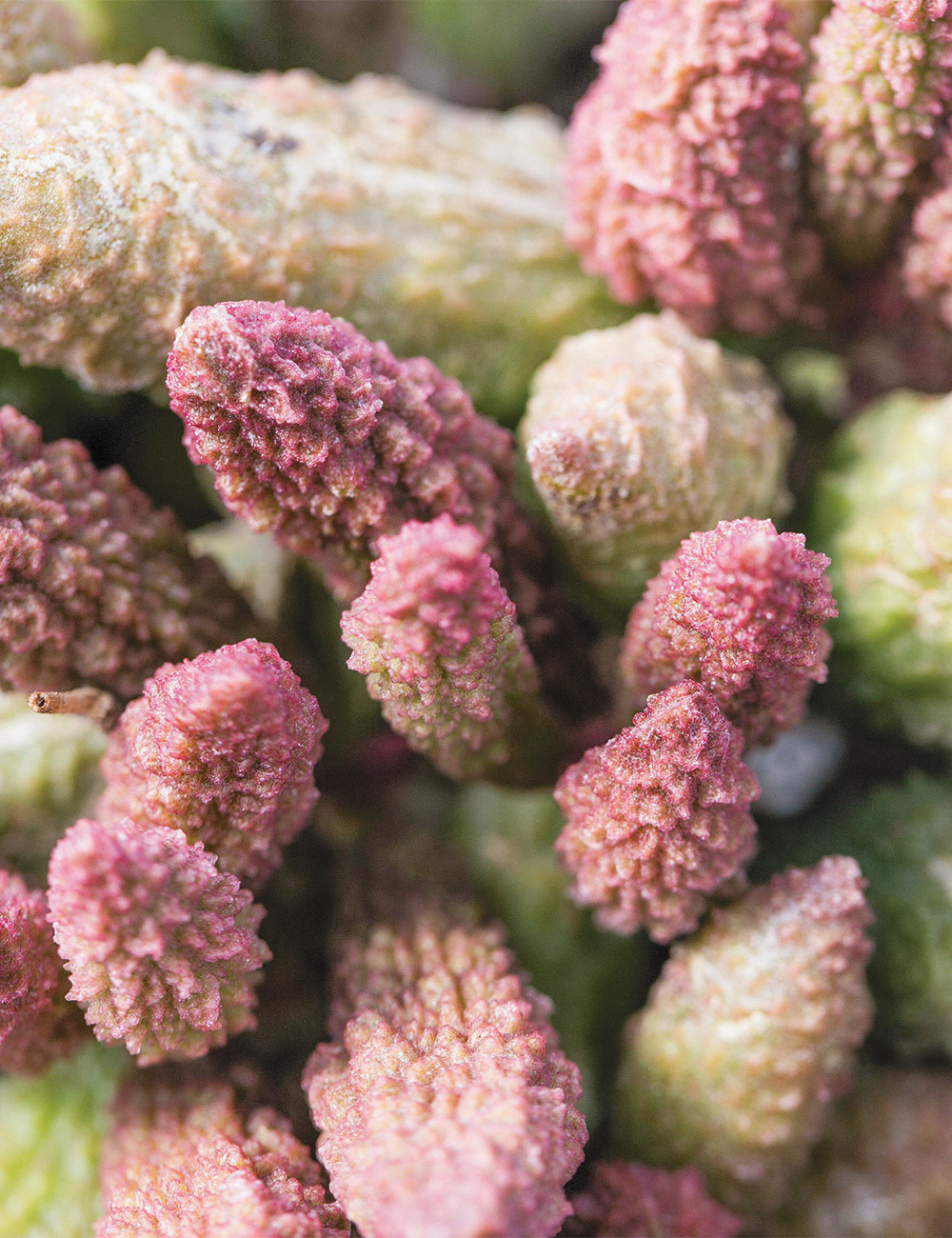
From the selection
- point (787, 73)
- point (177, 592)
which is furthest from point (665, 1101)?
point (787, 73)

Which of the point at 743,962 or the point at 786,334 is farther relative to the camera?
the point at 786,334

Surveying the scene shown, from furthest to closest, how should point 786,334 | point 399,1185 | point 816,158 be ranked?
1. point 786,334
2. point 816,158
3. point 399,1185

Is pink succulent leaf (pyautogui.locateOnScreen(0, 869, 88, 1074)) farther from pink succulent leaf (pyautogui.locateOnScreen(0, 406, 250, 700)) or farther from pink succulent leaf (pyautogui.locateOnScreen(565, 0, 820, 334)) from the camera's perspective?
pink succulent leaf (pyautogui.locateOnScreen(565, 0, 820, 334))

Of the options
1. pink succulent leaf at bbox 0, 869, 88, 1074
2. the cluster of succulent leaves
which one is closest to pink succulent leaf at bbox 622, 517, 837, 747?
the cluster of succulent leaves

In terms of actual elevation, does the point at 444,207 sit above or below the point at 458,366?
above

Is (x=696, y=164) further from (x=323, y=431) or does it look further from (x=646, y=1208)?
(x=646, y=1208)

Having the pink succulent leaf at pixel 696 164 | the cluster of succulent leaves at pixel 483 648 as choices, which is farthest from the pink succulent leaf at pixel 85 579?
the pink succulent leaf at pixel 696 164

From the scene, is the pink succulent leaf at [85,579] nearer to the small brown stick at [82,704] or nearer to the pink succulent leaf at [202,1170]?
the small brown stick at [82,704]

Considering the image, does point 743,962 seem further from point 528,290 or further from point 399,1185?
point 528,290
